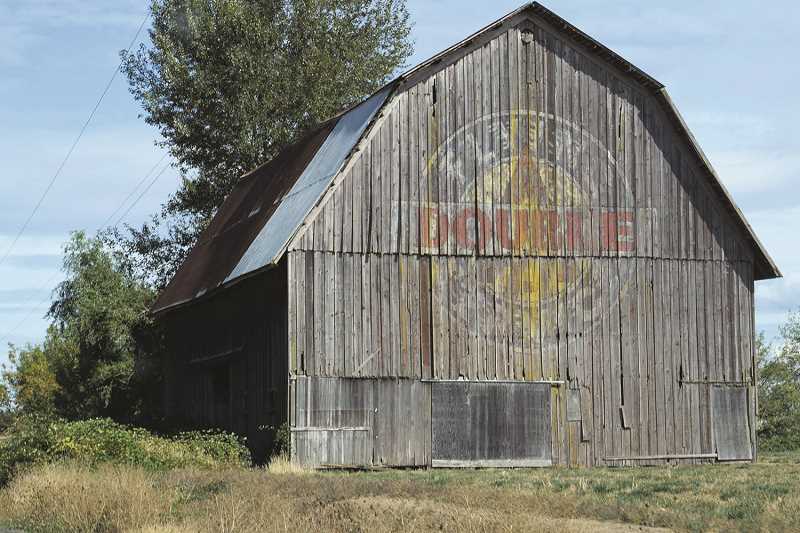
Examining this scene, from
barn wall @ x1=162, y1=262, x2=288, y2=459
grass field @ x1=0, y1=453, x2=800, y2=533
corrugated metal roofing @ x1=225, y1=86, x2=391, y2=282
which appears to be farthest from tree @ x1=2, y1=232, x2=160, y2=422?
grass field @ x1=0, y1=453, x2=800, y2=533

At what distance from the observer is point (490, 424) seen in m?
→ 27.5

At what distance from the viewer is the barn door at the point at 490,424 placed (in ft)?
88.9

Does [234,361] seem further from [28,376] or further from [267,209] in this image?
[28,376]

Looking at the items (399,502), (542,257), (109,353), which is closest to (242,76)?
(109,353)

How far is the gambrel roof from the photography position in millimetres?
27609

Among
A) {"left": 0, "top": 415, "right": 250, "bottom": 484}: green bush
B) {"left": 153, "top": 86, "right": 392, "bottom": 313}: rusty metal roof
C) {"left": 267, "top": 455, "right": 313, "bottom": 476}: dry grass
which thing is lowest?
{"left": 267, "top": 455, "right": 313, "bottom": 476}: dry grass

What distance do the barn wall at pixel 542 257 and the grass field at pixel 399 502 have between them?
450 cm

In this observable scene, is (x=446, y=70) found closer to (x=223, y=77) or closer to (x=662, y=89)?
(x=662, y=89)

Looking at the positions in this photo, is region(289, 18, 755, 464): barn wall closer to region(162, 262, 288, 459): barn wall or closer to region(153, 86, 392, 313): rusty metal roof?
region(153, 86, 392, 313): rusty metal roof

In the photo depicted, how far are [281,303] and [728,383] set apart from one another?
1068 centimetres

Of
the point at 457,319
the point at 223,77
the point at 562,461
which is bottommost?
the point at 562,461

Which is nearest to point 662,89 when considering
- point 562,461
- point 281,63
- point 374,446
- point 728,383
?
point 728,383

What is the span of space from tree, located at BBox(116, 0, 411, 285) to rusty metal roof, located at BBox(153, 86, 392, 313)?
574 centimetres

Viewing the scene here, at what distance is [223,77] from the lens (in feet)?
149
